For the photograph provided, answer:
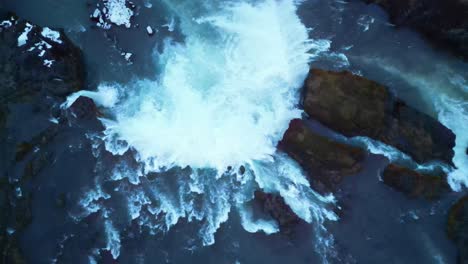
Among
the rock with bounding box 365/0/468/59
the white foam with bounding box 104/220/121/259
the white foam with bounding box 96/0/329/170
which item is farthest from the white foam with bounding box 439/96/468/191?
the white foam with bounding box 104/220/121/259

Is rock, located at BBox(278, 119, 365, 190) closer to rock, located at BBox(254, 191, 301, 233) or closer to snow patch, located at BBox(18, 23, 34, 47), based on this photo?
rock, located at BBox(254, 191, 301, 233)

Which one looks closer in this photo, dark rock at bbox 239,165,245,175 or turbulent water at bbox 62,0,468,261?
turbulent water at bbox 62,0,468,261

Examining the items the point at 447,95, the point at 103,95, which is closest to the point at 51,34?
the point at 103,95

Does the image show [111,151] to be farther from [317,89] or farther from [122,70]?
[317,89]

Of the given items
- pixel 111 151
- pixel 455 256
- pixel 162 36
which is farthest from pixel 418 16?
pixel 111 151

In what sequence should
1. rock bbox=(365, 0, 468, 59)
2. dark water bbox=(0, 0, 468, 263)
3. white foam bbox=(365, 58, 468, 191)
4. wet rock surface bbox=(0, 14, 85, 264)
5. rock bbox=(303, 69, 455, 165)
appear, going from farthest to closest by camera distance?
rock bbox=(365, 0, 468, 59)
white foam bbox=(365, 58, 468, 191)
rock bbox=(303, 69, 455, 165)
wet rock surface bbox=(0, 14, 85, 264)
dark water bbox=(0, 0, 468, 263)

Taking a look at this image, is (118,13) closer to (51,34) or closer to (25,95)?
(51,34)

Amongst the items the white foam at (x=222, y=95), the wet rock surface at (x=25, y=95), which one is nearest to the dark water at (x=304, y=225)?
the wet rock surface at (x=25, y=95)
